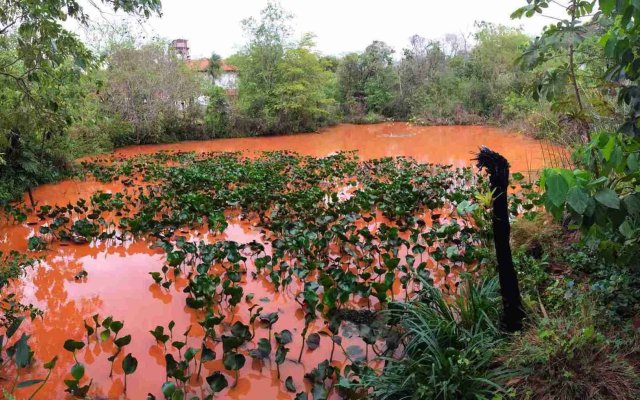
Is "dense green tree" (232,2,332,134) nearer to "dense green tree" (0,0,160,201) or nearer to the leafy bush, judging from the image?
"dense green tree" (0,0,160,201)

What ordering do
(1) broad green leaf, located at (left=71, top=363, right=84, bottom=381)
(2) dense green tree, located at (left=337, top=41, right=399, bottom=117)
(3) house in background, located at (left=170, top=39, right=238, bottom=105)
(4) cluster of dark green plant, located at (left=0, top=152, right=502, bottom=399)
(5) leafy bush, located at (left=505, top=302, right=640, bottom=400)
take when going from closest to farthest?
(5) leafy bush, located at (left=505, top=302, right=640, bottom=400) → (1) broad green leaf, located at (left=71, top=363, right=84, bottom=381) → (4) cluster of dark green plant, located at (left=0, top=152, right=502, bottom=399) → (3) house in background, located at (left=170, top=39, right=238, bottom=105) → (2) dense green tree, located at (left=337, top=41, right=399, bottom=117)

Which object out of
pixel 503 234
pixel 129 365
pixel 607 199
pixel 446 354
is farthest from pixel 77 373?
pixel 607 199

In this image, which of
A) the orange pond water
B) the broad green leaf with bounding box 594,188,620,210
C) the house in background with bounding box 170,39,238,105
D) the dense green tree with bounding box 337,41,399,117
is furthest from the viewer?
the dense green tree with bounding box 337,41,399,117

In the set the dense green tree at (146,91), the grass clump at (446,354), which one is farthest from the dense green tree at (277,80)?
the grass clump at (446,354)

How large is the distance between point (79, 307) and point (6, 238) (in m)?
3.27

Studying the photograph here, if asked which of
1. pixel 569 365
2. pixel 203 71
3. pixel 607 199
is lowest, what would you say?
pixel 569 365

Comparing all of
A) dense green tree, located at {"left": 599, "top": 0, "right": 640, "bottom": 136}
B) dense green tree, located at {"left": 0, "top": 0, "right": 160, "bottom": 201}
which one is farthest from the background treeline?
dense green tree, located at {"left": 599, "top": 0, "right": 640, "bottom": 136}

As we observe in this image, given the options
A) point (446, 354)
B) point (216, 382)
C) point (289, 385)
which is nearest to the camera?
point (446, 354)

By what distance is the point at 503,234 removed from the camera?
8.36ft

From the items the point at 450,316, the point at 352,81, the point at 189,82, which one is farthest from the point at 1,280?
the point at 352,81

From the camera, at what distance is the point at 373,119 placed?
1064 inches

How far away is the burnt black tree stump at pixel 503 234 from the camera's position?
2.39 metres

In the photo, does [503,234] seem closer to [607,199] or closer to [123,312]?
[607,199]

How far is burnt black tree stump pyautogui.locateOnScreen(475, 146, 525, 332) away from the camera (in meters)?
2.39
